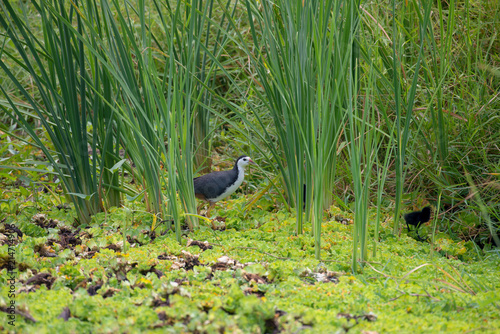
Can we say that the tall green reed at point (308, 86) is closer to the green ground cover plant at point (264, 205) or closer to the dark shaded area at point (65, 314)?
the green ground cover plant at point (264, 205)

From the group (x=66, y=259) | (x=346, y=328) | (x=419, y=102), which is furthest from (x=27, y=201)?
(x=419, y=102)

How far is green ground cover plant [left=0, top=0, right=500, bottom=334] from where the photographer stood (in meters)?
2.10

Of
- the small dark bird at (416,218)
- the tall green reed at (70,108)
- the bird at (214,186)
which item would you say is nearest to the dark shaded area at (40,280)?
the tall green reed at (70,108)

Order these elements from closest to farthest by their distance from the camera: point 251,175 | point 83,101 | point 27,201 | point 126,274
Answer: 1. point 126,274
2. point 83,101
3. point 27,201
4. point 251,175

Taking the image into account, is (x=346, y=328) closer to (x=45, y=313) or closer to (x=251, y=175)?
(x=45, y=313)

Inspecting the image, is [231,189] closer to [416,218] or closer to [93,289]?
[416,218]

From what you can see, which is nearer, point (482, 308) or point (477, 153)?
point (482, 308)

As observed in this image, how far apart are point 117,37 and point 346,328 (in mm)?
2070

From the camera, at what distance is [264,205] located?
12.6 feet

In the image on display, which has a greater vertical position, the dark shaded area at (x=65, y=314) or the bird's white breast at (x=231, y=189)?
the dark shaded area at (x=65, y=314)

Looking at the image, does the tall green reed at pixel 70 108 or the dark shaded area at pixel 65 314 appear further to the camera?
the tall green reed at pixel 70 108

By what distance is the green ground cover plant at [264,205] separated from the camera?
82.6 inches

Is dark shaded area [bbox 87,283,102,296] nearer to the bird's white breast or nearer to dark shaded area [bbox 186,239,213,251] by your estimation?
dark shaded area [bbox 186,239,213,251]

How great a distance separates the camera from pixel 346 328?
2.00 meters
